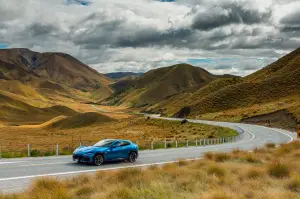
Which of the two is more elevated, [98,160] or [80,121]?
[98,160]

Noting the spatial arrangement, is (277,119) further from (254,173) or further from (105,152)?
(254,173)

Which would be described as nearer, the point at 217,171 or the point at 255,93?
the point at 217,171

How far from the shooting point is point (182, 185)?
10.8 metres

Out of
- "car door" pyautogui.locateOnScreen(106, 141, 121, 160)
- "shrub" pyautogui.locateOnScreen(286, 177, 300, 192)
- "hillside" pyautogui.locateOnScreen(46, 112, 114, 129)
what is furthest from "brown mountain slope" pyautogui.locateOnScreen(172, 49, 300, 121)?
"shrub" pyautogui.locateOnScreen(286, 177, 300, 192)

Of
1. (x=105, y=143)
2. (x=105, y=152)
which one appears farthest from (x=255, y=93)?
(x=105, y=152)

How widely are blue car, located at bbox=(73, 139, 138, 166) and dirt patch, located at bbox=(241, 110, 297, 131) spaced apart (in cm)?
6156

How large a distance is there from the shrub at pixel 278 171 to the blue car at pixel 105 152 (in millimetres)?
8188

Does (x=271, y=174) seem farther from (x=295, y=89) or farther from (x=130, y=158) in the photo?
(x=295, y=89)

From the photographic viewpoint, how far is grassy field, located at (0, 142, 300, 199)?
884cm

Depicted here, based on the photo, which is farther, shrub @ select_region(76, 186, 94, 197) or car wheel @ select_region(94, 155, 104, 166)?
car wheel @ select_region(94, 155, 104, 166)

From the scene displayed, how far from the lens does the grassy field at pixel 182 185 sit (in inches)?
348

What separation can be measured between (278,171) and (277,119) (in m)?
76.4

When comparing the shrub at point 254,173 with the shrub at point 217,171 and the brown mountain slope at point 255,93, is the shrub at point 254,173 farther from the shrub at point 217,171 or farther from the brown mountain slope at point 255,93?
the brown mountain slope at point 255,93

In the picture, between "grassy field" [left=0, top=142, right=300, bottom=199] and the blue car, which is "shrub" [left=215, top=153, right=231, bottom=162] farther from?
the blue car
